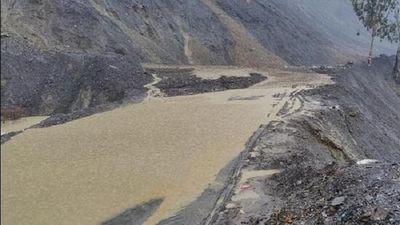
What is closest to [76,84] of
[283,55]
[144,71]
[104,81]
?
[104,81]

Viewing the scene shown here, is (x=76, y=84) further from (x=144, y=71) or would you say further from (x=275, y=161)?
(x=275, y=161)

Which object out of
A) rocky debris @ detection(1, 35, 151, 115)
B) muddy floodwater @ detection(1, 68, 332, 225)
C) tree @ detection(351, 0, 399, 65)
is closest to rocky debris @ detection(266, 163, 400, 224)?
muddy floodwater @ detection(1, 68, 332, 225)

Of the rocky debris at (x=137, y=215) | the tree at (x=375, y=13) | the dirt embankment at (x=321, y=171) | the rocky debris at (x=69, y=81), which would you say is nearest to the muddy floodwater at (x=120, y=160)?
the rocky debris at (x=137, y=215)

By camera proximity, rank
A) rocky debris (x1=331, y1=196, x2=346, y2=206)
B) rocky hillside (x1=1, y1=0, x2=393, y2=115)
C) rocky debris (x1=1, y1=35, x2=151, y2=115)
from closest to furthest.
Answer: rocky debris (x1=331, y1=196, x2=346, y2=206) < rocky debris (x1=1, y1=35, x2=151, y2=115) < rocky hillside (x1=1, y1=0, x2=393, y2=115)

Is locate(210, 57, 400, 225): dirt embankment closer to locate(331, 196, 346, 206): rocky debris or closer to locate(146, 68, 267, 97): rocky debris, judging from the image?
locate(331, 196, 346, 206): rocky debris

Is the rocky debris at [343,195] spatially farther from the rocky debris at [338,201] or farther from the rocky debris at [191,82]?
the rocky debris at [191,82]

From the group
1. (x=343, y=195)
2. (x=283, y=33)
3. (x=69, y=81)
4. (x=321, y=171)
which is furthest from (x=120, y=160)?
(x=283, y=33)
